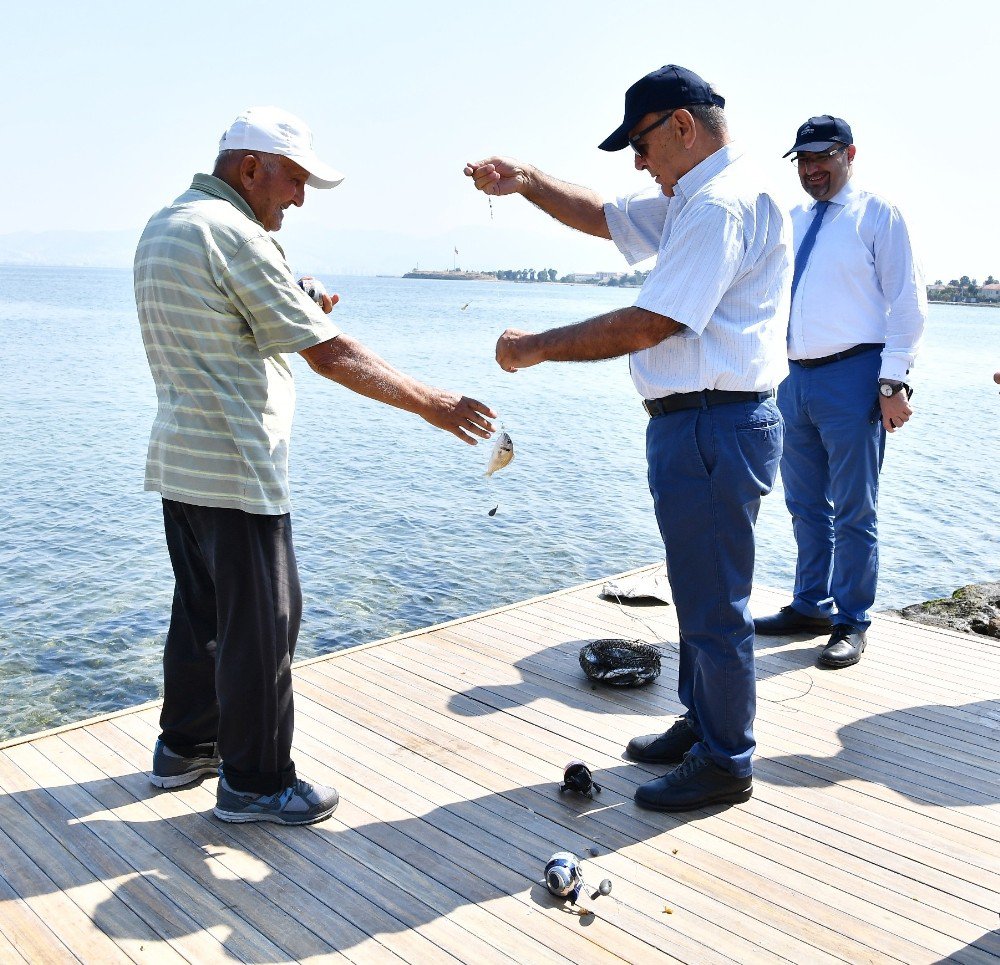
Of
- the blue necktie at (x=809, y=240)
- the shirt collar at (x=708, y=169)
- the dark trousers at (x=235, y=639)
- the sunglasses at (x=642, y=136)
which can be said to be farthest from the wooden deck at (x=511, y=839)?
the sunglasses at (x=642, y=136)

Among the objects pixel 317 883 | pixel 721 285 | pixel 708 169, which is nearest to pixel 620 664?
pixel 317 883

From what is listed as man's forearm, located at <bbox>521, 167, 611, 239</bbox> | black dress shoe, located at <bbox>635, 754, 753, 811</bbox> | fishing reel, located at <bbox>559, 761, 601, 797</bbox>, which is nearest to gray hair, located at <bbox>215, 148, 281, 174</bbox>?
man's forearm, located at <bbox>521, 167, 611, 239</bbox>

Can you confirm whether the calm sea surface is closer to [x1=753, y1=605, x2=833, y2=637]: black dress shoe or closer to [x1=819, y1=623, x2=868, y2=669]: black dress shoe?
[x1=753, y1=605, x2=833, y2=637]: black dress shoe

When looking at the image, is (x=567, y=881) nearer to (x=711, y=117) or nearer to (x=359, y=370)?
(x=359, y=370)

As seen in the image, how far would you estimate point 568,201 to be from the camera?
157 inches

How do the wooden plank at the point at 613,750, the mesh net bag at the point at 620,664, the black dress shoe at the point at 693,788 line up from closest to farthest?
1. the wooden plank at the point at 613,750
2. the black dress shoe at the point at 693,788
3. the mesh net bag at the point at 620,664

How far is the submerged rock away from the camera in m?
7.61

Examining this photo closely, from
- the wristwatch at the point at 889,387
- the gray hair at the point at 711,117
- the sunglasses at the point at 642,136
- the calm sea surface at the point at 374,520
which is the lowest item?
the calm sea surface at the point at 374,520

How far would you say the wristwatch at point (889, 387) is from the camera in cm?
459

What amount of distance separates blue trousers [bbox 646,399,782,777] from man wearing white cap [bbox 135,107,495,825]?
66cm

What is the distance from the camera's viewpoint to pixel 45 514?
39.3 ft

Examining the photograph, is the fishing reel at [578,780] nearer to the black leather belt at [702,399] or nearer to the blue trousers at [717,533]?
the blue trousers at [717,533]

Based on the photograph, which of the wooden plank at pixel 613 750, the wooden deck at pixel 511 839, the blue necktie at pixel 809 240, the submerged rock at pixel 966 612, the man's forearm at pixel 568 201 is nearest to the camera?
the wooden deck at pixel 511 839

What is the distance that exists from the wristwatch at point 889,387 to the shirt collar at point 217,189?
119 inches
